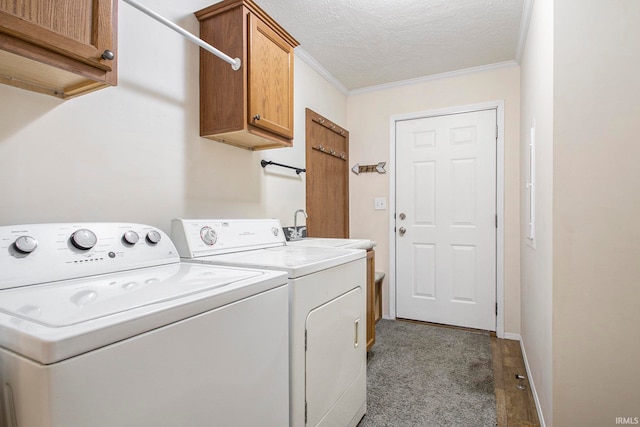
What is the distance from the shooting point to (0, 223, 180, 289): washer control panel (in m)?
0.89

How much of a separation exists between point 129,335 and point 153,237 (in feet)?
2.30

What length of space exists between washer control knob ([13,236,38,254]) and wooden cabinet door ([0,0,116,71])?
0.52 m

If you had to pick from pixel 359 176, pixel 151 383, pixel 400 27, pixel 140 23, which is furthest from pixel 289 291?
pixel 359 176

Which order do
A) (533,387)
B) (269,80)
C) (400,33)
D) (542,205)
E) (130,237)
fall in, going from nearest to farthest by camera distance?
(130,237) < (542,205) < (269,80) < (533,387) < (400,33)

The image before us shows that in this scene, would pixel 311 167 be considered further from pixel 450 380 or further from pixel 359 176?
pixel 450 380

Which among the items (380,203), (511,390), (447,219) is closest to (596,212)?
(511,390)

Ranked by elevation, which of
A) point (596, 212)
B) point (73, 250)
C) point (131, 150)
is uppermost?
point (131, 150)

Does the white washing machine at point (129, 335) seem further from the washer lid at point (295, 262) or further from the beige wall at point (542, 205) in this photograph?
the beige wall at point (542, 205)

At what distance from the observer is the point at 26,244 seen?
92cm

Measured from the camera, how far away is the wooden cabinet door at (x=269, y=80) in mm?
1631

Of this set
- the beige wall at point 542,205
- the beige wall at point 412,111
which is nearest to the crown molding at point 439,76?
the beige wall at point 412,111

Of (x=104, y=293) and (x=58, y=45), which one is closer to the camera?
(x=104, y=293)

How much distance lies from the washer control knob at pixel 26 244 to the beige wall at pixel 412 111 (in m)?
2.83

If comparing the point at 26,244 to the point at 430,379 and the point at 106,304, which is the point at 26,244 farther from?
the point at 430,379
